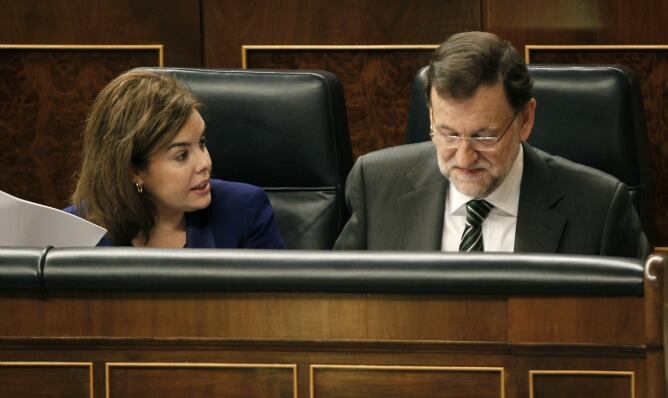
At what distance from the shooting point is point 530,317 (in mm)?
1036

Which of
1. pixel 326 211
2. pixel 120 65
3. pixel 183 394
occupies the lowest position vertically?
pixel 183 394

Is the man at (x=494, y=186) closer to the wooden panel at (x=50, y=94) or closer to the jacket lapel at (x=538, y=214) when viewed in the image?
the jacket lapel at (x=538, y=214)

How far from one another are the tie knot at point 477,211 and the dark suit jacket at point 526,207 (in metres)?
0.05

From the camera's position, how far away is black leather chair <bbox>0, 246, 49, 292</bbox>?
110cm

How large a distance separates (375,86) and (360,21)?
0.15m

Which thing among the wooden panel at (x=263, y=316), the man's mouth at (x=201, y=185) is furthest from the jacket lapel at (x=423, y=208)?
the wooden panel at (x=263, y=316)

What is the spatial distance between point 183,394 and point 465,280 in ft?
0.92

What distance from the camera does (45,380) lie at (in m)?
1.11

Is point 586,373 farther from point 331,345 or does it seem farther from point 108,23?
point 108,23

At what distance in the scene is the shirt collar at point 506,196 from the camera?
167 centimetres

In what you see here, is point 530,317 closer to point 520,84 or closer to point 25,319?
point 25,319

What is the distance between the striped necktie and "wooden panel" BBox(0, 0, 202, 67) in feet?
→ 4.20

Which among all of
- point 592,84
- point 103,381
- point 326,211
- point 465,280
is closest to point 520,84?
point 592,84

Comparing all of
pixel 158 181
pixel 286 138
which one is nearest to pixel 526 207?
pixel 286 138
